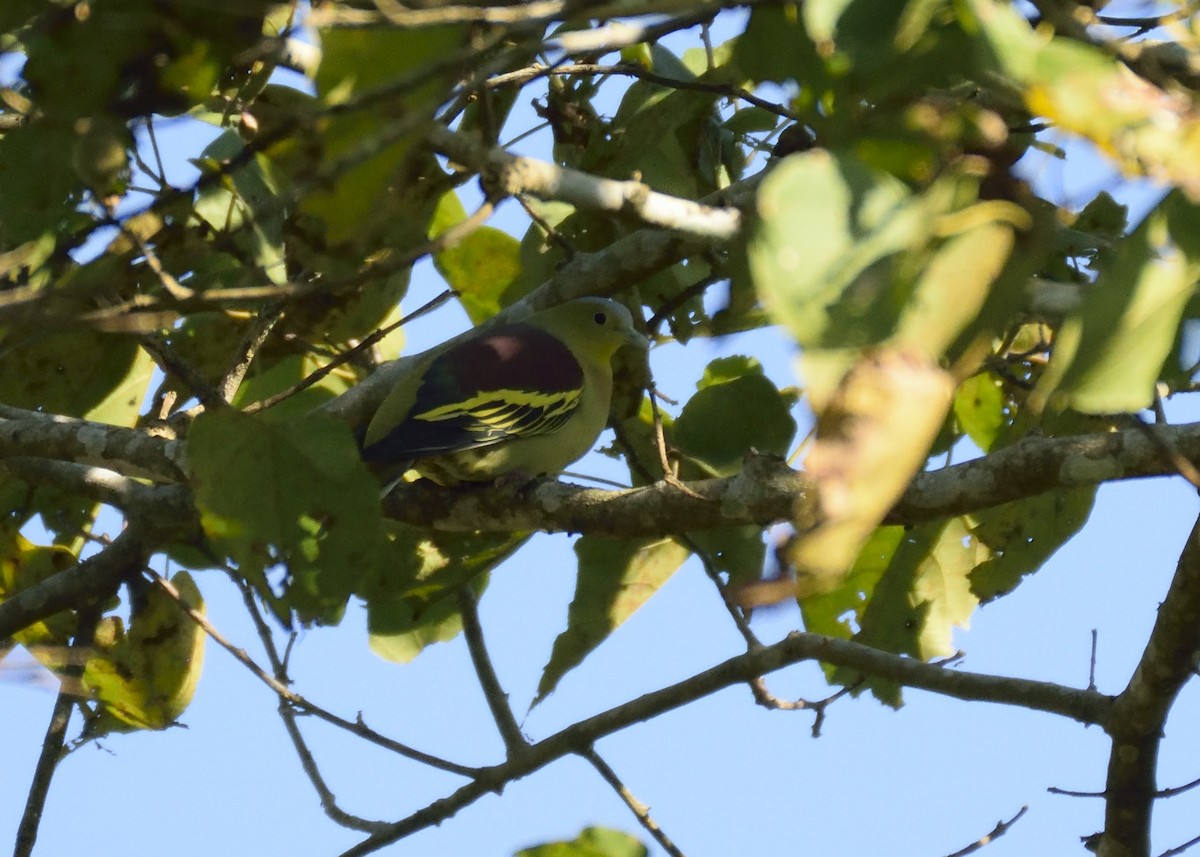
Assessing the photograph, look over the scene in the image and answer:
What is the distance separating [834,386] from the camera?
4.16 feet

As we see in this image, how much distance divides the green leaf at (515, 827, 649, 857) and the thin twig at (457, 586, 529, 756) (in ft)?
5.32

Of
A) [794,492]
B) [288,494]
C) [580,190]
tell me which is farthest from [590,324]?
[580,190]

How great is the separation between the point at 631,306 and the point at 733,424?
3.59 feet

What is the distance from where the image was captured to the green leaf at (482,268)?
4516 millimetres

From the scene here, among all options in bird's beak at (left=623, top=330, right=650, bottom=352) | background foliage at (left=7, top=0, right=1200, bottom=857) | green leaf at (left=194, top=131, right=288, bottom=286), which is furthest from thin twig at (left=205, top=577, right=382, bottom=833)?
bird's beak at (left=623, top=330, right=650, bottom=352)

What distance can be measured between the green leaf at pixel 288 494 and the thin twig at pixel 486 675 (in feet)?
3.51

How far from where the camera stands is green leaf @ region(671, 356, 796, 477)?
3.70m

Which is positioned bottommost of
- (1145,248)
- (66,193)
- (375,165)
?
(1145,248)

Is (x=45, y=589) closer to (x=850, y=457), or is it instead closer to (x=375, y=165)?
(x=375, y=165)

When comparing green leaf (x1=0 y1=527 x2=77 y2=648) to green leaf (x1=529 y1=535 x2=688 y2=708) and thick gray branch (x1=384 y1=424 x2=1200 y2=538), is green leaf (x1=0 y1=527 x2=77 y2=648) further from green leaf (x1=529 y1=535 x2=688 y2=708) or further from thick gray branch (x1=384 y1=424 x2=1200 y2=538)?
green leaf (x1=529 y1=535 x2=688 y2=708)

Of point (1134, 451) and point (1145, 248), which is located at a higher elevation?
point (1134, 451)

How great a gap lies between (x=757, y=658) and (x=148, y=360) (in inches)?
86.5

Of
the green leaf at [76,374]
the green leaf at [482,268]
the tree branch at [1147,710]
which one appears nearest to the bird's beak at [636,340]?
the green leaf at [482,268]

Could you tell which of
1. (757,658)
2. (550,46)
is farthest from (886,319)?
(757,658)
